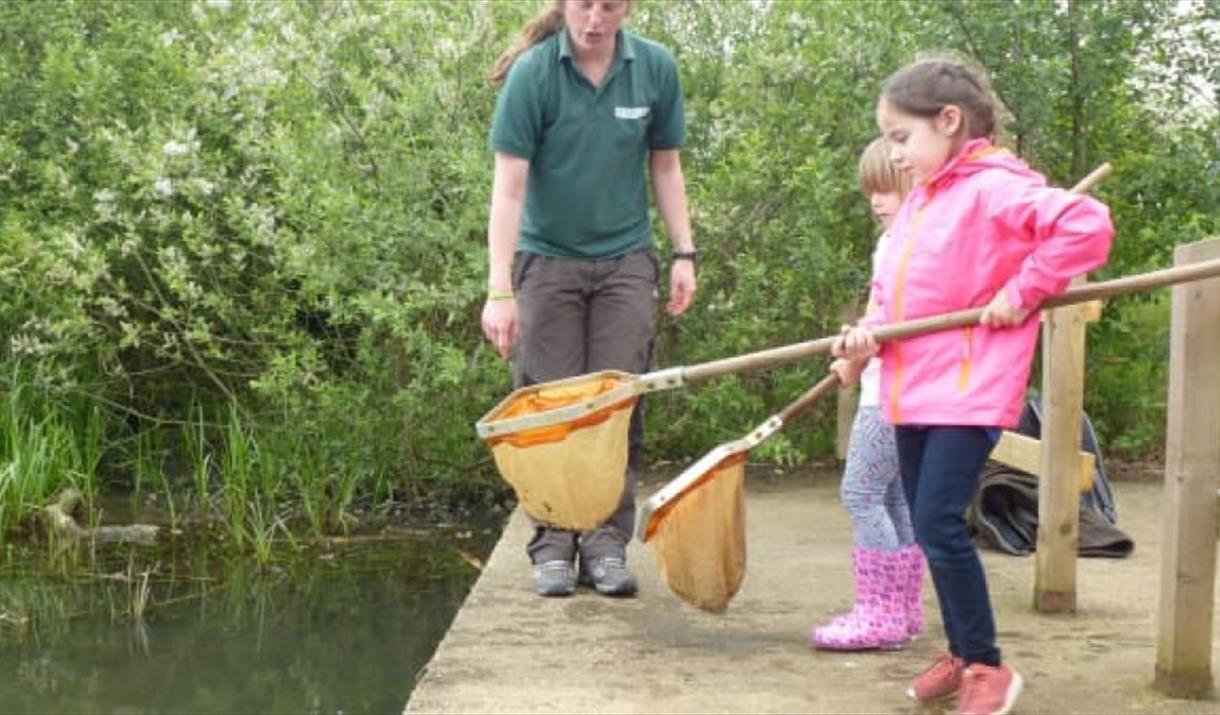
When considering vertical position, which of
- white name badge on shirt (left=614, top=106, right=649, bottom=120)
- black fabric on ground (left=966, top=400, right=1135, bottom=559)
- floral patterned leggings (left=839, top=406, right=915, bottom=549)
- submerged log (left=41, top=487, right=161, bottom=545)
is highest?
white name badge on shirt (left=614, top=106, right=649, bottom=120)

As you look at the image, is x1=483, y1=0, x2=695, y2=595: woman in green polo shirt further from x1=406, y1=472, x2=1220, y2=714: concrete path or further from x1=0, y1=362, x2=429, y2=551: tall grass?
x1=0, y1=362, x2=429, y2=551: tall grass

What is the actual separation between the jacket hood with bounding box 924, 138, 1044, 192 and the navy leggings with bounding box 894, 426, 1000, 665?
0.54 meters

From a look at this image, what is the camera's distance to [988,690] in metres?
3.98

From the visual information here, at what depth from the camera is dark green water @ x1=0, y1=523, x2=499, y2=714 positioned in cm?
548

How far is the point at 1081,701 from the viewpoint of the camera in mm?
4195

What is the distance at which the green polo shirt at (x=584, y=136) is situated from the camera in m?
5.14

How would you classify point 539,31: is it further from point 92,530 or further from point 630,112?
point 92,530

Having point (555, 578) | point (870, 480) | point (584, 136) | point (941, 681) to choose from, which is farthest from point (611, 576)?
point (941, 681)

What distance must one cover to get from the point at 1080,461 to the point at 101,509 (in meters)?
4.52

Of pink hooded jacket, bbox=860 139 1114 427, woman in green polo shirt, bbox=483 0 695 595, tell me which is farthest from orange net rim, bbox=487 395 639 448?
pink hooded jacket, bbox=860 139 1114 427

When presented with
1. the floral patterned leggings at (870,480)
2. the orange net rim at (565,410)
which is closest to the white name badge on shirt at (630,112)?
the orange net rim at (565,410)

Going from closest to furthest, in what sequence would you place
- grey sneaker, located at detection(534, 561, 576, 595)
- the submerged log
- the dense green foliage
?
grey sneaker, located at detection(534, 561, 576, 595) < the dense green foliage < the submerged log

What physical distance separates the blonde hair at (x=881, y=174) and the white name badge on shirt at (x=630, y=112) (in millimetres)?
796

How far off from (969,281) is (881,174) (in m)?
0.74
